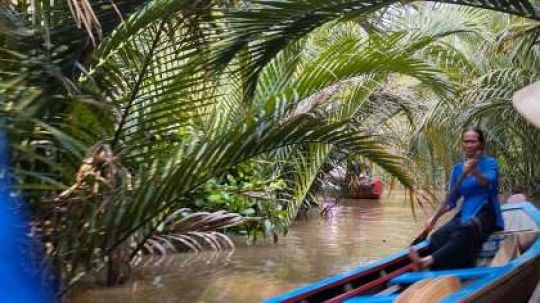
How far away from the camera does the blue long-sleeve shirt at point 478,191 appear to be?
4.96 meters

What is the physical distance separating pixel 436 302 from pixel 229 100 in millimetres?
2542

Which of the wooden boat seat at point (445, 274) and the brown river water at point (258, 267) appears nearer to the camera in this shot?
the wooden boat seat at point (445, 274)

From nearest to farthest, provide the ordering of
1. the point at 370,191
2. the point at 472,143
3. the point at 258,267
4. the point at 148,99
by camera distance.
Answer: the point at 148,99, the point at 472,143, the point at 258,267, the point at 370,191

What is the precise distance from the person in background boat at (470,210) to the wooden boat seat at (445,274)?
0.81ft

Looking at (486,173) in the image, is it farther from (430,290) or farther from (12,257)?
(12,257)

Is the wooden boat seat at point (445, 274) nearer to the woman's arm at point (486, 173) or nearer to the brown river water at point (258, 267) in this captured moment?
the woman's arm at point (486, 173)

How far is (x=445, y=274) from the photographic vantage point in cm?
448

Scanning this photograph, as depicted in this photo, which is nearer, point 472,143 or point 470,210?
point 472,143

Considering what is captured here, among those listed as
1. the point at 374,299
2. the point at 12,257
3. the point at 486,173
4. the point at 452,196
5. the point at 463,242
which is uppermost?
the point at 486,173

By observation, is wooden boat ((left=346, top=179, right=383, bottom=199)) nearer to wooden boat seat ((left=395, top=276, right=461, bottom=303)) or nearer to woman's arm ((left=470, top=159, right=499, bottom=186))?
woman's arm ((left=470, top=159, right=499, bottom=186))

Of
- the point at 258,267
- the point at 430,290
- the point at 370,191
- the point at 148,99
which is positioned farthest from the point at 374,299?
the point at 370,191

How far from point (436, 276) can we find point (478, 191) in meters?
0.93

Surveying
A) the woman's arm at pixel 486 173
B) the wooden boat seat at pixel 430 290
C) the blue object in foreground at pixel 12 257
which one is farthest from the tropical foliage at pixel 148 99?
the blue object in foreground at pixel 12 257

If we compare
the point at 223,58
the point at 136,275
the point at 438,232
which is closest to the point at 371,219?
the point at 136,275
